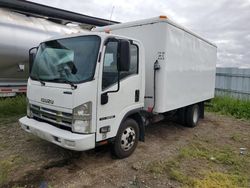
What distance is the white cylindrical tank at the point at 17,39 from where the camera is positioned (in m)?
6.48

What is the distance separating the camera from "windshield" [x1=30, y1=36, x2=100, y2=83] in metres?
3.76

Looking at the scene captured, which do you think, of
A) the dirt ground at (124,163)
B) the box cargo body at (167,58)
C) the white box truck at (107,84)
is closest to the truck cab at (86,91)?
the white box truck at (107,84)

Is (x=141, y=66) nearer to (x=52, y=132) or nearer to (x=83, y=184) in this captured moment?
(x=52, y=132)

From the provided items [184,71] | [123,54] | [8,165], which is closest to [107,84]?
[123,54]

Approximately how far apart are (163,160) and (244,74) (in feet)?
28.7

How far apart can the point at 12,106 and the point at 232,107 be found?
8298mm

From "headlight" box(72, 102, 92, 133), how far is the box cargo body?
1.68 metres

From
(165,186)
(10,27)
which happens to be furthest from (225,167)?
A: (10,27)

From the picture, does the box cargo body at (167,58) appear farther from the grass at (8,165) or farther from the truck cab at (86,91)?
the grass at (8,165)

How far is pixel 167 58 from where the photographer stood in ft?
16.0

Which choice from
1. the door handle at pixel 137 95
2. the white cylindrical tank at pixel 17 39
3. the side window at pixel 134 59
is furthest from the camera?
the white cylindrical tank at pixel 17 39

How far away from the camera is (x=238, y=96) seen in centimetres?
1196

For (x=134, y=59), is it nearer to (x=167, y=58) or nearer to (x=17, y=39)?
(x=167, y=58)

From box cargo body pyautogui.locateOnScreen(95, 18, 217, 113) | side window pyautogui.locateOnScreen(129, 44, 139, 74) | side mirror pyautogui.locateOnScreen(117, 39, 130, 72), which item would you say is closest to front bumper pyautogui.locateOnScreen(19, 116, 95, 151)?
side mirror pyautogui.locateOnScreen(117, 39, 130, 72)
